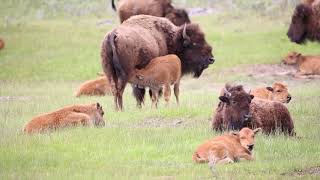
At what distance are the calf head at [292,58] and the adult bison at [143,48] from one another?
6.66 meters

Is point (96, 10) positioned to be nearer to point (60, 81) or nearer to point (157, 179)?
point (60, 81)

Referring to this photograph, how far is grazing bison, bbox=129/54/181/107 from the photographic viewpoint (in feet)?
55.7

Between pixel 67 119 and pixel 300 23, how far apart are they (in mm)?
13637

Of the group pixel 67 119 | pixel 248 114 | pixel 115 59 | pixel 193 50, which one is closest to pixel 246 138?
pixel 248 114

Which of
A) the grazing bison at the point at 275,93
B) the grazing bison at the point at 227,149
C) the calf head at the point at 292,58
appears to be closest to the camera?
the grazing bison at the point at 227,149

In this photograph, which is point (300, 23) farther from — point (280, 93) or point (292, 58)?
point (280, 93)

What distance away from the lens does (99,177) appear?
9648 mm

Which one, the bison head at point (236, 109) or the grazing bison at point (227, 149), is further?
the bison head at point (236, 109)

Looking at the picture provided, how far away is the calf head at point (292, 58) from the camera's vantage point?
83.6ft

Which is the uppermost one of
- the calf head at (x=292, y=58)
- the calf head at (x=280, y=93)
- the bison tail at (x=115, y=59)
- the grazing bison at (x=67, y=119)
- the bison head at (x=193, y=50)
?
the grazing bison at (x=67, y=119)

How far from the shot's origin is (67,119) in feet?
44.5

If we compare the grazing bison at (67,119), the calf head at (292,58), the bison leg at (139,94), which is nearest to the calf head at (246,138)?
the grazing bison at (67,119)

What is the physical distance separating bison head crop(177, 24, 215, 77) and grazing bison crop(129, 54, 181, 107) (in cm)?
143

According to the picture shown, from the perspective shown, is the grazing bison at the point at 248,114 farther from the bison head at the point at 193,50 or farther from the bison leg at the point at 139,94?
the bison head at the point at 193,50
